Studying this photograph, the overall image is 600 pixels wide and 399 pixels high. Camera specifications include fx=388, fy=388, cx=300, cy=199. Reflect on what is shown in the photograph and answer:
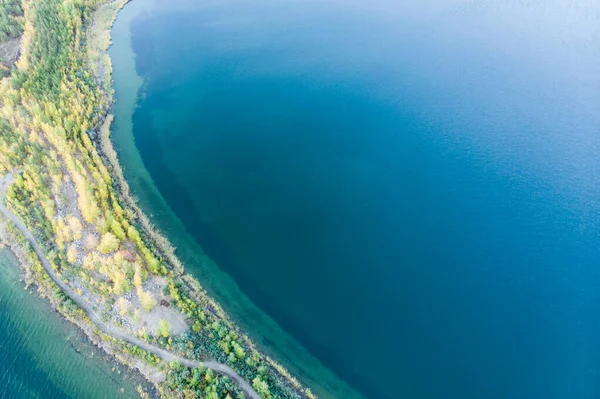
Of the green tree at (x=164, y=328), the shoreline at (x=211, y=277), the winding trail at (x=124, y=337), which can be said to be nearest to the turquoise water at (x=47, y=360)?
the winding trail at (x=124, y=337)

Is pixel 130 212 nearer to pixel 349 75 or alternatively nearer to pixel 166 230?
pixel 166 230

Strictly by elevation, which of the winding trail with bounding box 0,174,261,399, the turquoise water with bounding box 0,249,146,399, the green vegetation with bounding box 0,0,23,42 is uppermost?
the green vegetation with bounding box 0,0,23,42

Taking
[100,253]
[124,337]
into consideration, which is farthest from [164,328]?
[100,253]

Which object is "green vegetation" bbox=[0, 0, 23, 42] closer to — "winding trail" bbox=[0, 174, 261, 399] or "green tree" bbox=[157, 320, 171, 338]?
"winding trail" bbox=[0, 174, 261, 399]

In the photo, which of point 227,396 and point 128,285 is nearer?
point 227,396

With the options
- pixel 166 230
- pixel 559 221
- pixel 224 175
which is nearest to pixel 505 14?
pixel 559 221

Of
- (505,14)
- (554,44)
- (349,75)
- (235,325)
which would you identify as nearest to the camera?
(235,325)

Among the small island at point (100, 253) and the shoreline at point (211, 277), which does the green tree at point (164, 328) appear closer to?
the small island at point (100, 253)

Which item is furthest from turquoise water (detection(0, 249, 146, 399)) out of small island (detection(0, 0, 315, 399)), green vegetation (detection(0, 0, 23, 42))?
green vegetation (detection(0, 0, 23, 42))
